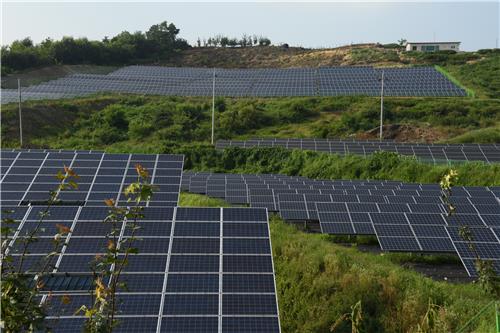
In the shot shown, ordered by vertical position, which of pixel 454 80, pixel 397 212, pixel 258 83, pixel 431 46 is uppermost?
pixel 431 46

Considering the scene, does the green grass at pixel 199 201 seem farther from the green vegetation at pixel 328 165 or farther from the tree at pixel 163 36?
the tree at pixel 163 36

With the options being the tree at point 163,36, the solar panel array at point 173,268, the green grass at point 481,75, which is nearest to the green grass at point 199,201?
the solar panel array at point 173,268

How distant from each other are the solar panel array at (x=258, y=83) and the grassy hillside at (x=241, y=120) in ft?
17.3

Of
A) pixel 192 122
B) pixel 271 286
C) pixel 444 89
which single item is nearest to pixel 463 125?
pixel 444 89

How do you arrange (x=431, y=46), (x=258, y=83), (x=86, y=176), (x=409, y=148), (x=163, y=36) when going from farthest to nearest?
(x=163, y=36)
(x=431, y=46)
(x=258, y=83)
(x=409, y=148)
(x=86, y=176)

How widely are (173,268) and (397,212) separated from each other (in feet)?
35.1

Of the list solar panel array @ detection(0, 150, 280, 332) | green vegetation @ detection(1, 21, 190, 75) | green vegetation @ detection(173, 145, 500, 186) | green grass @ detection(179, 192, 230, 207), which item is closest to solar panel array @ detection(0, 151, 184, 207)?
green grass @ detection(179, 192, 230, 207)

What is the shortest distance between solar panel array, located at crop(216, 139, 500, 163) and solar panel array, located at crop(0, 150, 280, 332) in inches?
1092

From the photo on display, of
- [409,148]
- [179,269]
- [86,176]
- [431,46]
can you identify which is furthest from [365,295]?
[431,46]

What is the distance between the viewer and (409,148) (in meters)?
39.4

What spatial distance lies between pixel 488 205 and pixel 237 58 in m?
93.8

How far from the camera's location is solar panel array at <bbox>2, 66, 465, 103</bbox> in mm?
67062

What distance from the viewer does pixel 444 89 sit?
65.6 meters

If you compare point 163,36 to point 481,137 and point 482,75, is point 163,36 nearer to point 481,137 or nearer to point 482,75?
point 482,75
